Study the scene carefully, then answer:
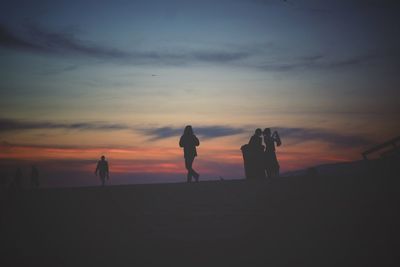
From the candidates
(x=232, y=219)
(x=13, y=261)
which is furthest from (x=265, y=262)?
(x=13, y=261)

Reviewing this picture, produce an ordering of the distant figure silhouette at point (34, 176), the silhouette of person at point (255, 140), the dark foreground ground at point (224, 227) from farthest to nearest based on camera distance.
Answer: the distant figure silhouette at point (34, 176), the silhouette of person at point (255, 140), the dark foreground ground at point (224, 227)

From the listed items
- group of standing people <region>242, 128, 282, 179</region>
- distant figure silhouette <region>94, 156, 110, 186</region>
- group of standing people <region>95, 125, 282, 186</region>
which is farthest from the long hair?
distant figure silhouette <region>94, 156, 110, 186</region>

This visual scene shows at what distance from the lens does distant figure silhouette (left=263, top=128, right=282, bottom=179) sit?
43.1 feet

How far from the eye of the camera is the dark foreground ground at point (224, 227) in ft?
23.2

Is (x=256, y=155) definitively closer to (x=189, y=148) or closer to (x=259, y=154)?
(x=259, y=154)

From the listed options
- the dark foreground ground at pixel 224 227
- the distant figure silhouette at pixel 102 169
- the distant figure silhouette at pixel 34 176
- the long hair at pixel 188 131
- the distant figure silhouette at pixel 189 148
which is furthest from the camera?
the distant figure silhouette at pixel 34 176

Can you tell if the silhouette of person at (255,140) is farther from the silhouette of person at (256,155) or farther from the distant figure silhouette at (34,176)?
the distant figure silhouette at (34,176)

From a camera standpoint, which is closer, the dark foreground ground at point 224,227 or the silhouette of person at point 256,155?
the dark foreground ground at point 224,227

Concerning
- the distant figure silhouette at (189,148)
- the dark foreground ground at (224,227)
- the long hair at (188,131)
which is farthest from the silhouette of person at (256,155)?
the dark foreground ground at (224,227)

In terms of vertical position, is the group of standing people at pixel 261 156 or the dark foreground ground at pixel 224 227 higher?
the group of standing people at pixel 261 156

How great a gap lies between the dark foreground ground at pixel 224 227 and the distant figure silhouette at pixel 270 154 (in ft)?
12.8

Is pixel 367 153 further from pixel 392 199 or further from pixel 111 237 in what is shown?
pixel 111 237

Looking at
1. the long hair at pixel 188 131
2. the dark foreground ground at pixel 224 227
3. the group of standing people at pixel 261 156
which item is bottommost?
the dark foreground ground at pixel 224 227

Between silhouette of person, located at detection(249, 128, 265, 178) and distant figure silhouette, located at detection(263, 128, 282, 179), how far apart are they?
222 mm
